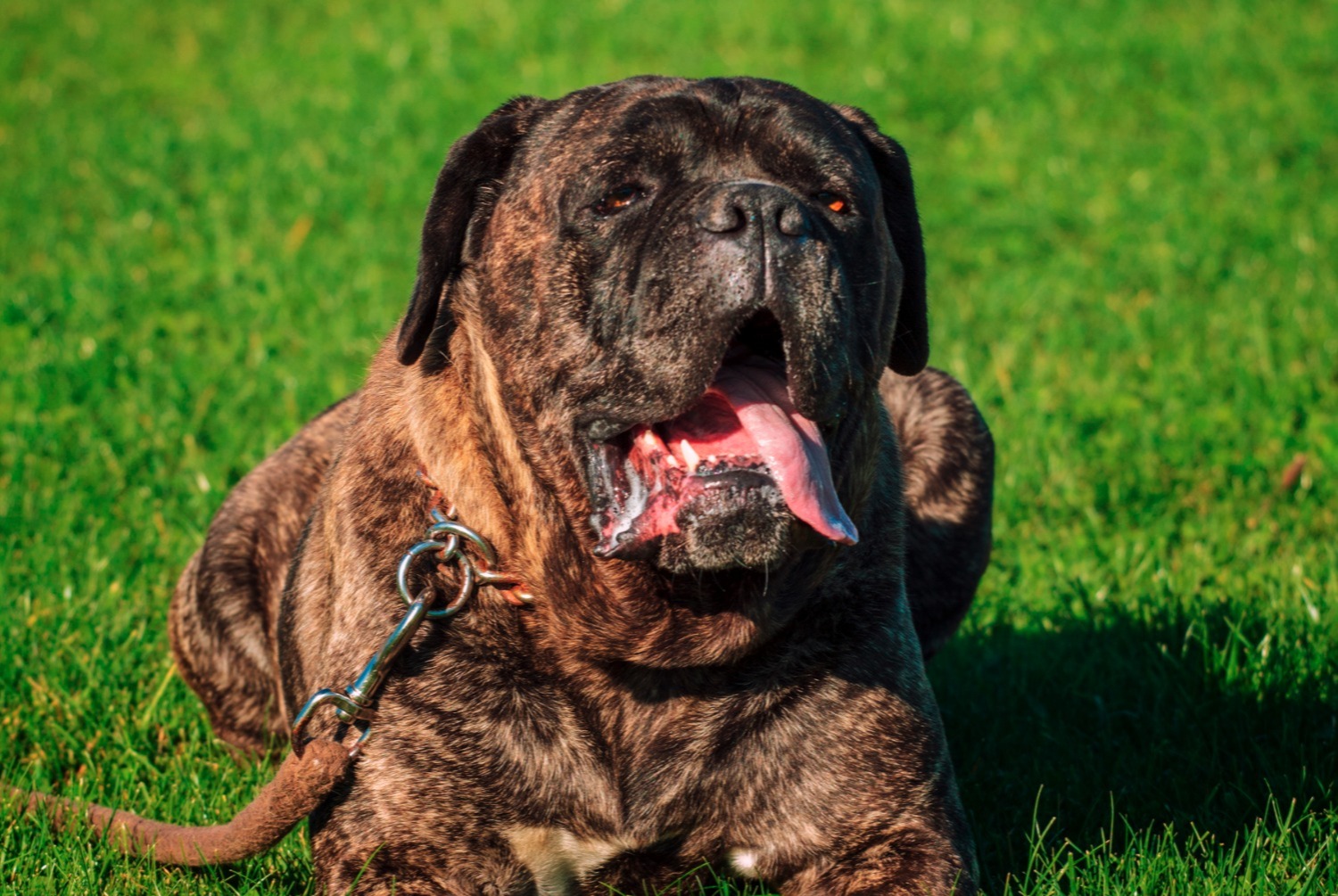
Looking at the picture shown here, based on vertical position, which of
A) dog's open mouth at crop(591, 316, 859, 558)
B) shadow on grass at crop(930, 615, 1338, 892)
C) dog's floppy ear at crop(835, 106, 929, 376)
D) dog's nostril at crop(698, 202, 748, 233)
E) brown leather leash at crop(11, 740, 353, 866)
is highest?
dog's nostril at crop(698, 202, 748, 233)

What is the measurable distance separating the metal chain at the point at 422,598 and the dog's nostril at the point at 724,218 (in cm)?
86

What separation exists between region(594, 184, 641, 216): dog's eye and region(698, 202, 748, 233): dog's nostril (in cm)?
31

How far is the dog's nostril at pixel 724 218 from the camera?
2918mm

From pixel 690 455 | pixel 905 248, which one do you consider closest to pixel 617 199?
pixel 690 455

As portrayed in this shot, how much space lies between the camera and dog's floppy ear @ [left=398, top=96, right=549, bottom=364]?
134 inches

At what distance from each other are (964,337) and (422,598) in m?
4.97

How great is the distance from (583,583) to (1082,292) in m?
5.70

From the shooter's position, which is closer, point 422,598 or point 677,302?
point 677,302

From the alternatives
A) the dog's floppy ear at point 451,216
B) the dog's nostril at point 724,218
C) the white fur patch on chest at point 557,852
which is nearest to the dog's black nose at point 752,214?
the dog's nostril at point 724,218

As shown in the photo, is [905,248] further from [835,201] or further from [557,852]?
[557,852]

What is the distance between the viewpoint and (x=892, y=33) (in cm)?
1277

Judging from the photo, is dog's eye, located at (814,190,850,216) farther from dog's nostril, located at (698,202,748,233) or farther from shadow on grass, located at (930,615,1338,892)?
shadow on grass, located at (930,615,1338,892)

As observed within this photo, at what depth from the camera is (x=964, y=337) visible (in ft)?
25.4

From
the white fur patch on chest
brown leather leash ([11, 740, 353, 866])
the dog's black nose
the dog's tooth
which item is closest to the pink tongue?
the dog's tooth
